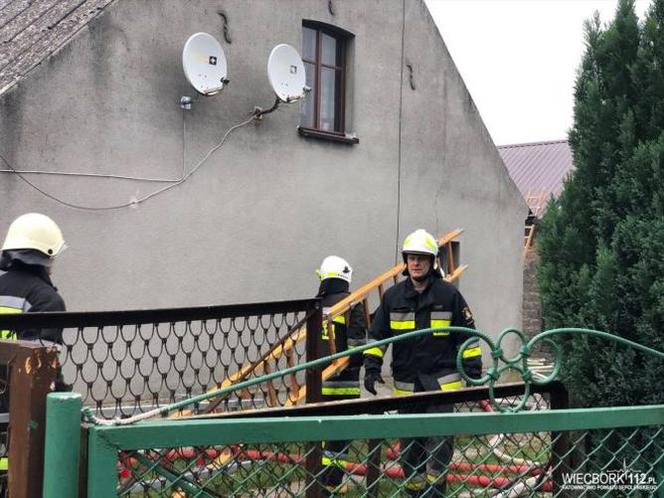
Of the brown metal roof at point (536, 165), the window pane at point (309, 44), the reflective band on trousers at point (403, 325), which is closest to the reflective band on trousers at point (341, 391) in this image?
the reflective band on trousers at point (403, 325)

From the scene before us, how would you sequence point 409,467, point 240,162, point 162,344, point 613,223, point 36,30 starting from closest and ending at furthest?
point 409,467
point 613,223
point 162,344
point 36,30
point 240,162

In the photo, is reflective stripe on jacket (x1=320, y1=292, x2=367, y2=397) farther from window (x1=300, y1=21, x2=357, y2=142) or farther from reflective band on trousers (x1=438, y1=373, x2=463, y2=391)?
window (x1=300, y1=21, x2=357, y2=142)

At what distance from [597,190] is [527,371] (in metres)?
1.34

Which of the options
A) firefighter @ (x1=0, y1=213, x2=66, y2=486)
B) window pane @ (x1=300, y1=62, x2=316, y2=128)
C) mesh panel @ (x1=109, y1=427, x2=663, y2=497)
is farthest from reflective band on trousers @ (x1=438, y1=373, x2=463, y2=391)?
window pane @ (x1=300, y1=62, x2=316, y2=128)

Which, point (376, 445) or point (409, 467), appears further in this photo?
point (409, 467)

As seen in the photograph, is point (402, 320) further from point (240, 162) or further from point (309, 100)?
point (309, 100)

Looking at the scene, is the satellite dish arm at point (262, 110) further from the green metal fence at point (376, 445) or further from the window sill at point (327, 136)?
the green metal fence at point (376, 445)

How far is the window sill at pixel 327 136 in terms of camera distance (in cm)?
1020

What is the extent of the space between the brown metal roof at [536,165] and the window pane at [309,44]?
10.3 meters

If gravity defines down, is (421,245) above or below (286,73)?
below

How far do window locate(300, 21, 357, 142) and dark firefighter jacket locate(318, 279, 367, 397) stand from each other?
3.86 metres

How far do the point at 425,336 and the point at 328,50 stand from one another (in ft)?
22.1

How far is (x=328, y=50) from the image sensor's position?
1087 cm

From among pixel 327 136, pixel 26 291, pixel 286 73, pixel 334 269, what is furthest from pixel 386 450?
pixel 327 136
